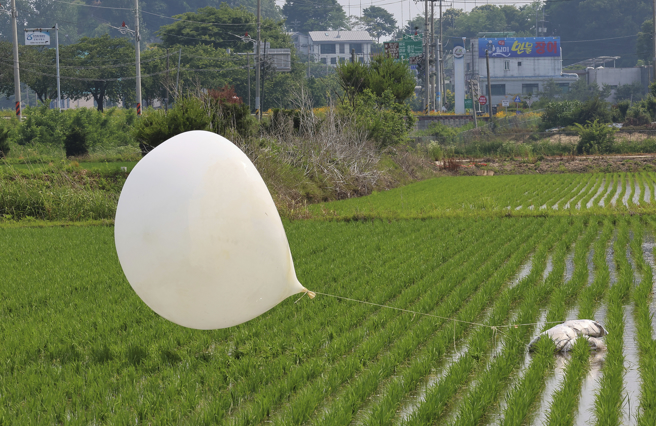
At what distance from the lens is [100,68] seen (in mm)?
61500

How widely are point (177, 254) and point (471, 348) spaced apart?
2.78 meters

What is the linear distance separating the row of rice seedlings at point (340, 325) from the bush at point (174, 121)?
8.43 metres

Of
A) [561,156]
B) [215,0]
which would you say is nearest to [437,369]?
[561,156]

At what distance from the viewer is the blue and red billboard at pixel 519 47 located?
91.9 metres

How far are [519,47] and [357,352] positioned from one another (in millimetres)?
94906

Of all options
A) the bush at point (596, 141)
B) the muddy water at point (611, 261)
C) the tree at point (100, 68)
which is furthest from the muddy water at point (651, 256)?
the tree at point (100, 68)

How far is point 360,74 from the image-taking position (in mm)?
32875

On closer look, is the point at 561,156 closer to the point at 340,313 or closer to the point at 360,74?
the point at 360,74

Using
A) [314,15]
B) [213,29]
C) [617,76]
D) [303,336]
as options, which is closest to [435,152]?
[303,336]

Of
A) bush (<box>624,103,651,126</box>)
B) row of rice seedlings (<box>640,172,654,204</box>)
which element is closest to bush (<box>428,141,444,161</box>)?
row of rice seedlings (<box>640,172,654,204</box>)

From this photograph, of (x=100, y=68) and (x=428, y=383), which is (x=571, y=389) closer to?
(x=428, y=383)

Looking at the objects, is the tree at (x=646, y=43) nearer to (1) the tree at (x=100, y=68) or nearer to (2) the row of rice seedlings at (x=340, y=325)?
(1) the tree at (x=100, y=68)

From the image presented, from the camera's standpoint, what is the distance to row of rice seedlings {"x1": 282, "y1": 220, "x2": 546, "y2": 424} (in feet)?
13.9

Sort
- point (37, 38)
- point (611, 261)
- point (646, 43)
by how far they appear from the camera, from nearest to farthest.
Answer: point (611, 261) → point (37, 38) → point (646, 43)
